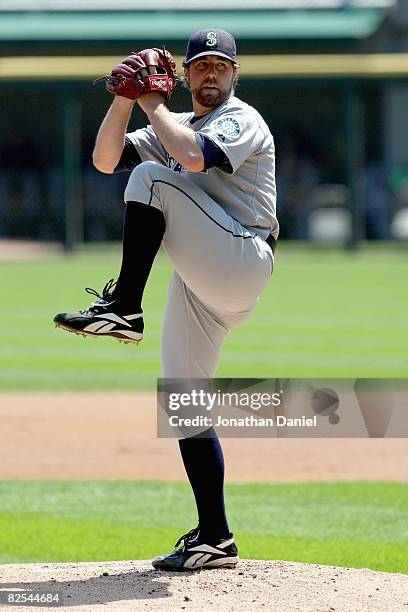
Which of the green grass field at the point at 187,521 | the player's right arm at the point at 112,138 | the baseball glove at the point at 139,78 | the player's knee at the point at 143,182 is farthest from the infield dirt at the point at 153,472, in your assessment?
the baseball glove at the point at 139,78

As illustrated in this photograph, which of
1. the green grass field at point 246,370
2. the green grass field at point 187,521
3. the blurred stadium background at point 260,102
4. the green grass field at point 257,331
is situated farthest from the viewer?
the blurred stadium background at point 260,102

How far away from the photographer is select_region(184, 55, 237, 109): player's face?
399 cm

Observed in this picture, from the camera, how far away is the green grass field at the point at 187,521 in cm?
494

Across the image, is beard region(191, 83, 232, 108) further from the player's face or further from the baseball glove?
the baseball glove

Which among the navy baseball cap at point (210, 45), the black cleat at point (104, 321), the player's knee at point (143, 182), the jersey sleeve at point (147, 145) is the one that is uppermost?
the navy baseball cap at point (210, 45)

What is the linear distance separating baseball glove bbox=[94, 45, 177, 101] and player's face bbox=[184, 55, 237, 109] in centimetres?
14

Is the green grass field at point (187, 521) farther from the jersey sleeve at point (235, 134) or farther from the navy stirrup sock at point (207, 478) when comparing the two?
the jersey sleeve at point (235, 134)

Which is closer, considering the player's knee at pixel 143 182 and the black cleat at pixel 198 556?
the player's knee at pixel 143 182

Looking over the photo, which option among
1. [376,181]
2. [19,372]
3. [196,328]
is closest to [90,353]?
[19,372]

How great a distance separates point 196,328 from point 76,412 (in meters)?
4.11

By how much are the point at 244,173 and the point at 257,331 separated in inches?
323

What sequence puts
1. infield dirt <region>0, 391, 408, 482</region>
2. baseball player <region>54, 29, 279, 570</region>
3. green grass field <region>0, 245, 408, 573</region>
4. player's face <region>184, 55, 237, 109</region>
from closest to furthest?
baseball player <region>54, 29, 279, 570</region>, player's face <region>184, 55, 237, 109</region>, green grass field <region>0, 245, 408, 573</region>, infield dirt <region>0, 391, 408, 482</region>

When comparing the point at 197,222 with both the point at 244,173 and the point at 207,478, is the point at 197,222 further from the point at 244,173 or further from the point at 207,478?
the point at 207,478

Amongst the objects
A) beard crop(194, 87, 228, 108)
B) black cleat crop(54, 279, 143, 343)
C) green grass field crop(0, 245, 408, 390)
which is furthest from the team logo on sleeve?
green grass field crop(0, 245, 408, 390)
